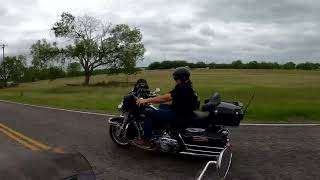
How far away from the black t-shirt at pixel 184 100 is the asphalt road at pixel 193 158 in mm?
929

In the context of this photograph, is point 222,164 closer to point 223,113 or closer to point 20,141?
point 223,113

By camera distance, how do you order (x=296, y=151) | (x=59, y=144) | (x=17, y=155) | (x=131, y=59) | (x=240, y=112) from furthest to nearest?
(x=131, y=59) < (x=59, y=144) < (x=296, y=151) < (x=240, y=112) < (x=17, y=155)

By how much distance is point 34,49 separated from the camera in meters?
60.2

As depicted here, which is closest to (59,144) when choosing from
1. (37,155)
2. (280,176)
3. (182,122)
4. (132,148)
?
(132,148)

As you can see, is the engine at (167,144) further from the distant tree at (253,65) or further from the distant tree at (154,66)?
the distant tree at (253,65)

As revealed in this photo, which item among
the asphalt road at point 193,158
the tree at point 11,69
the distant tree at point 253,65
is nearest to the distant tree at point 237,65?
the distant tree at point 253,65

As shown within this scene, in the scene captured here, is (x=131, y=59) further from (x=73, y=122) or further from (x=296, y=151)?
(x=296, y=151)

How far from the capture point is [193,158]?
8.91m

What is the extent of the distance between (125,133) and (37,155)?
209 inches

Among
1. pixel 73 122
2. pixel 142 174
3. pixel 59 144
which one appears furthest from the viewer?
pixel 73 122

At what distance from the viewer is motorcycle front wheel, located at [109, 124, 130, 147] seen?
978cm

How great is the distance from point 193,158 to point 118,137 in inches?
72.1

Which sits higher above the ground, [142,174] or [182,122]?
[182,122]

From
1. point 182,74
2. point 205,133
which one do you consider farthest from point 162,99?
point 205,133
